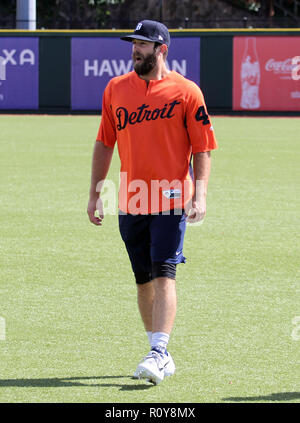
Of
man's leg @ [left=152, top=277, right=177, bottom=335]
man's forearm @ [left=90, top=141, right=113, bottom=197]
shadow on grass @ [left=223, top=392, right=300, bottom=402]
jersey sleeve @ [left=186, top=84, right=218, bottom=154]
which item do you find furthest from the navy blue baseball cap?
shadow on grass @ [left=223, top=392, right=300, bottom=402]

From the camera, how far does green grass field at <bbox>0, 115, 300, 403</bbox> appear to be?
530cm

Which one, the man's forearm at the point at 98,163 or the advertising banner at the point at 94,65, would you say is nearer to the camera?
the man's forearm at the point at 98,163

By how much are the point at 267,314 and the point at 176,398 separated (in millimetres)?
2111

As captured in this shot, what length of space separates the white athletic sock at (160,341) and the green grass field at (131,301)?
209 mm

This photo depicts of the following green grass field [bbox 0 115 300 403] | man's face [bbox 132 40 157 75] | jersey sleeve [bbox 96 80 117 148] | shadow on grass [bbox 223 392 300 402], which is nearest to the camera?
shadow on grass [bbox 223 392 300 402]

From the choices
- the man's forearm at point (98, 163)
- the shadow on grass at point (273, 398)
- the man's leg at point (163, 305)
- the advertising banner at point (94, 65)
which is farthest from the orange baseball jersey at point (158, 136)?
the advertising banner at point (94, 65)

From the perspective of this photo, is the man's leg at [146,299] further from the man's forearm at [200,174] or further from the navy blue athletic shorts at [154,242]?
the man's forearm at [200,174]

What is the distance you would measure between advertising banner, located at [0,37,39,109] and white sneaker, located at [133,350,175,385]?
2653cm

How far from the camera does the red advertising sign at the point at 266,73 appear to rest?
29484mm

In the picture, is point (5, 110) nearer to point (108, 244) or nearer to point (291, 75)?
point (291, 75)

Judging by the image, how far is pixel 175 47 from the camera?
30.5 meters

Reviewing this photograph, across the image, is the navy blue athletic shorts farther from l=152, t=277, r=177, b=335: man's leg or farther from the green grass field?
the green grass field

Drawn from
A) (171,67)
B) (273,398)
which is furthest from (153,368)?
(171,67)
